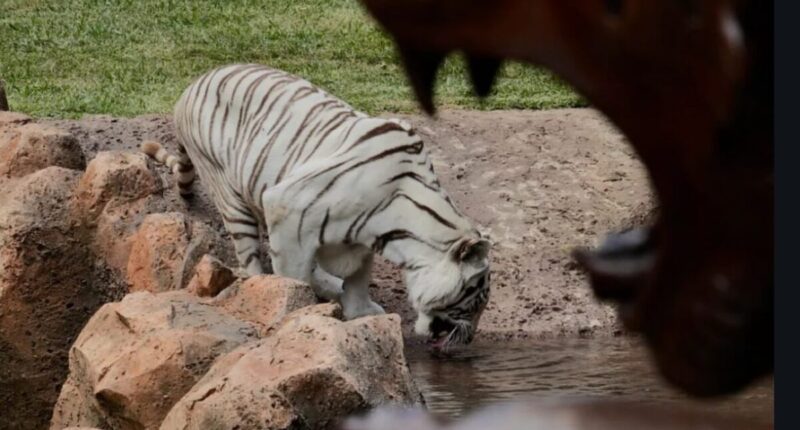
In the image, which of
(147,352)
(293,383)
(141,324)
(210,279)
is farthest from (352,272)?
(293,383)

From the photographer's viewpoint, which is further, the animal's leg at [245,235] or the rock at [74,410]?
the animal's leg at [245,235]

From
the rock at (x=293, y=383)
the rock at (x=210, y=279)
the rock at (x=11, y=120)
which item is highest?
the rock at (x=293, y=383)

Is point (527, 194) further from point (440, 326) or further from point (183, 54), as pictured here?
point (183, 54)

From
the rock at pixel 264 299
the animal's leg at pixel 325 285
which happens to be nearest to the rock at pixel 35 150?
the animal's leg at pixel 325 285

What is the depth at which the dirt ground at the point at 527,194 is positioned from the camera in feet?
22.8

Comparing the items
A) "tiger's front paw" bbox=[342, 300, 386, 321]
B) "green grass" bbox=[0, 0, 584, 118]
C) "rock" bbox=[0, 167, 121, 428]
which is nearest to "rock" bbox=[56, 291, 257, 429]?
"rock" bbox=[0, 167, 121, 428]

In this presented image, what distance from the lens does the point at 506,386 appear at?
17.6 feet

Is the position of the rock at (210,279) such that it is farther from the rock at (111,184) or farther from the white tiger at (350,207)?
the white tiger at (350,207)

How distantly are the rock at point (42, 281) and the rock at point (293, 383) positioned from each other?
6.26ft

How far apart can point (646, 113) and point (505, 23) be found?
0.06 metres

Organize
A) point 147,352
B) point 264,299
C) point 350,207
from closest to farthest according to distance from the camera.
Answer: point 147,352
point 264,299
point 350,207

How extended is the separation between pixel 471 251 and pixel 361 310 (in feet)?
2.02

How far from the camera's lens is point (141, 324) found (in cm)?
Result: 367

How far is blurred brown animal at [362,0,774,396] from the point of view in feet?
1.78
